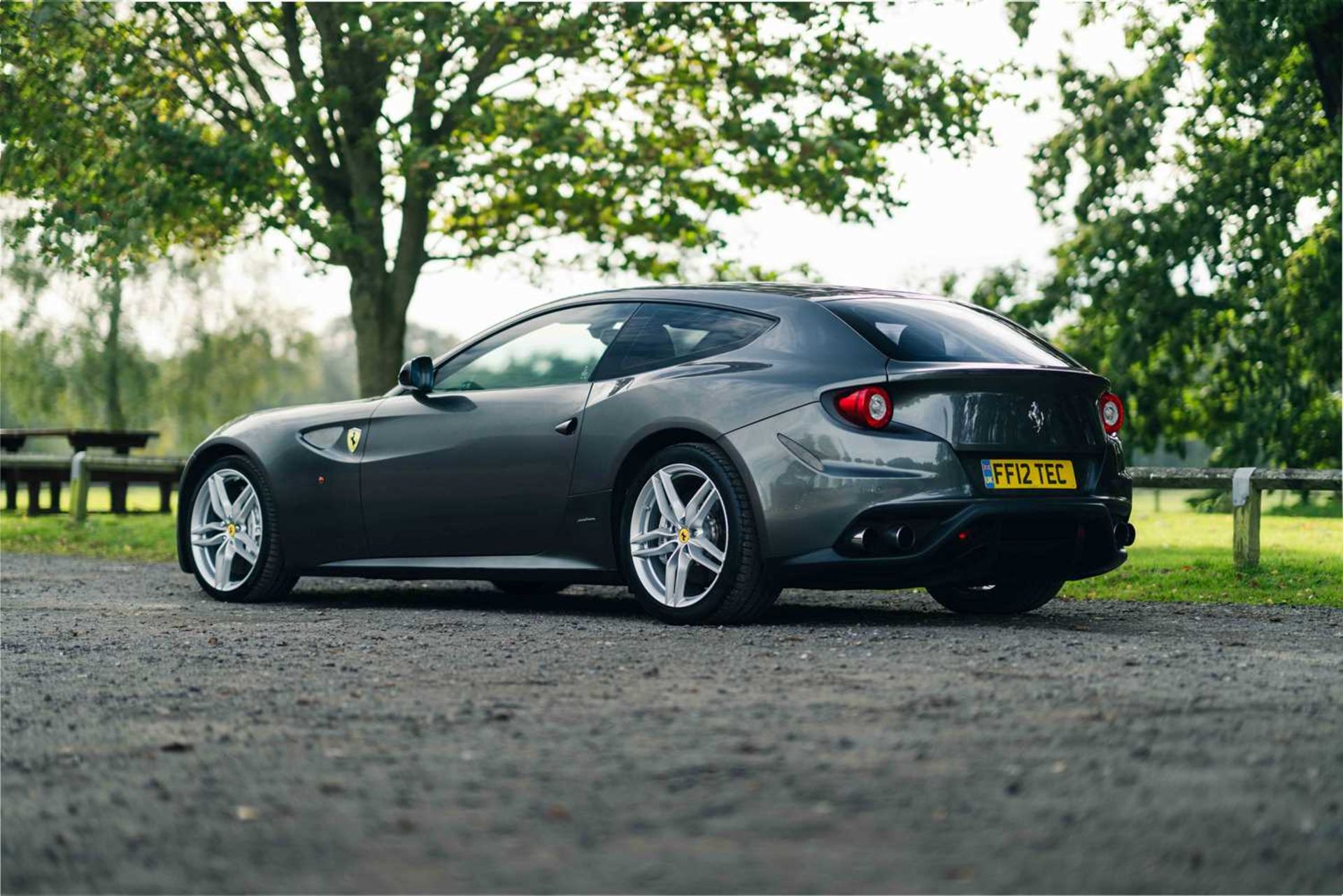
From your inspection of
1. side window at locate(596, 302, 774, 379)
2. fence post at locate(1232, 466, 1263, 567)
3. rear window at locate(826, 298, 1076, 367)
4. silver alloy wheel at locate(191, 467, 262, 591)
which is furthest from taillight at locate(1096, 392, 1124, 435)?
silver alloy wheel at locate(191, 467, 262, 591)

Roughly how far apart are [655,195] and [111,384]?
110 feet

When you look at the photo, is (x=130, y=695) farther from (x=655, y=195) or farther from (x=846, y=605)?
(x=655, y=195)

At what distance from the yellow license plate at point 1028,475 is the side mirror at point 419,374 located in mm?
2895

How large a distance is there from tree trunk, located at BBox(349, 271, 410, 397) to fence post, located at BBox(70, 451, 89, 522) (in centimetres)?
305

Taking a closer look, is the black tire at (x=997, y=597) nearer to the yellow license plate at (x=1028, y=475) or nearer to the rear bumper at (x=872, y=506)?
the yellow license plate at (x=1028, y=475)

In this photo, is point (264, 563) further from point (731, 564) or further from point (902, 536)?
point (902, 536)

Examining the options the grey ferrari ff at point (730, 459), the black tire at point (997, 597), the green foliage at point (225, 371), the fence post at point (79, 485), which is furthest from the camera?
the green foliage at point (225, 371)

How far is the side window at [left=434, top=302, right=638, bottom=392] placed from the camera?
8.19 metres

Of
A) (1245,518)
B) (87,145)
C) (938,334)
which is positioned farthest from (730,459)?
(87,145)

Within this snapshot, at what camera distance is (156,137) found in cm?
1711

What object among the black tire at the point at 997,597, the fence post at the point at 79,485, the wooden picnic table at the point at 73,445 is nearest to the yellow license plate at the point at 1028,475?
the black tire at the point at 997,597

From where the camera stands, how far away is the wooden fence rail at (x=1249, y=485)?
10.3m

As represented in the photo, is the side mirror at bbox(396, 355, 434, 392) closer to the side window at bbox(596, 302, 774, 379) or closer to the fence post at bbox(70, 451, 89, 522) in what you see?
the side window at bbox(596, 302, 774, 379)

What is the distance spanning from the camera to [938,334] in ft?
24.8
